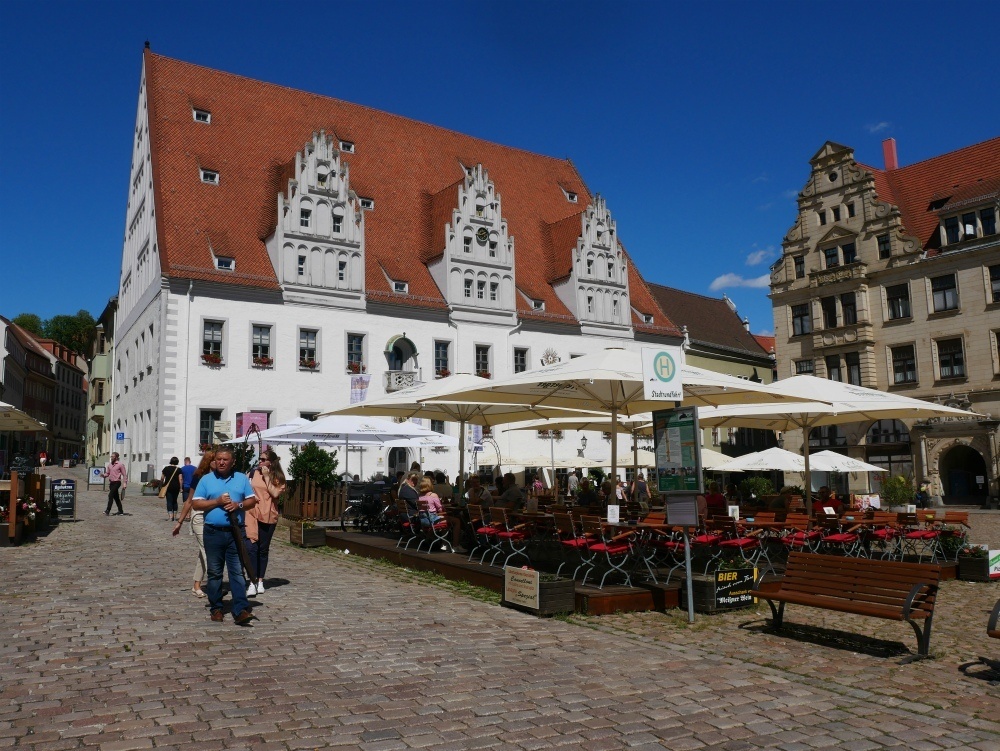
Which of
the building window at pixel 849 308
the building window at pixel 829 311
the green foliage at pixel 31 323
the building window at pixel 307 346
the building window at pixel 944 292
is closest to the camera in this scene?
the building window at pixel 307 346

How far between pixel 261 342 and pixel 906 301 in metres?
29.9

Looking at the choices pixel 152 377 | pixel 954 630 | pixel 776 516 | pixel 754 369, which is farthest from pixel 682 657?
pixel 754 369

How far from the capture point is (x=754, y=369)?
190ft

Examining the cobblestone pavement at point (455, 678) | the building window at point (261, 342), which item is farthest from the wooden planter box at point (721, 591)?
the building window at point (261, 342)

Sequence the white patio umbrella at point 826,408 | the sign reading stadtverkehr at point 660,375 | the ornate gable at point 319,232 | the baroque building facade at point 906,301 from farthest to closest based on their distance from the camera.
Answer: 1. the baroque building facade at point 906,301
2. the ornate gable at point 319,232
3. the white patio umbrella at point 826,408
4. the sign reading stadtverkehr at point 660,375

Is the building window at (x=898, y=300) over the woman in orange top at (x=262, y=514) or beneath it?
over

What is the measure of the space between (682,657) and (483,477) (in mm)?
27131

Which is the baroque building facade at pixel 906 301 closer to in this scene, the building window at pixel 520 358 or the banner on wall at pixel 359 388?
the building window at pixel 520 358

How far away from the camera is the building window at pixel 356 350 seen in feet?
127

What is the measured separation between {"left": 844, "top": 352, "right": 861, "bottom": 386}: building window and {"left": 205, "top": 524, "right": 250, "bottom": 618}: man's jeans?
39612 mm

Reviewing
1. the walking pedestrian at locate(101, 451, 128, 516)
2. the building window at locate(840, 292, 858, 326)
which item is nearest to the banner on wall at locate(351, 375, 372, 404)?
the walking pedestrian at locate(101, 451, 128, 516)

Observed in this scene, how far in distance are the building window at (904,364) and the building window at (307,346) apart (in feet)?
89.7

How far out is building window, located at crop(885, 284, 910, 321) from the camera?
41759 millimetres

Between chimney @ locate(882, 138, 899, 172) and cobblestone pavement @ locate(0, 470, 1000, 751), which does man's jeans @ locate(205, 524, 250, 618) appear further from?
chimney @ locate(882, 138, 899, 172)
